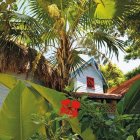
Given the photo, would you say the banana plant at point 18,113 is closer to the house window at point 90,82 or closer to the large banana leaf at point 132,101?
the large banana leaf at point 132,101

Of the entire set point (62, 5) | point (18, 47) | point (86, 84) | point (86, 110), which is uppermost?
point (62, 5)

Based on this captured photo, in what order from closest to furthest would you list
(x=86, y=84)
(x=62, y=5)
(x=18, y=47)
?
(x=62, y=5) → (x=18, y=47) → (x=86, y=84)

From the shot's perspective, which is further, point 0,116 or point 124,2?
point 124,2

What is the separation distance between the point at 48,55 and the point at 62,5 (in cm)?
167

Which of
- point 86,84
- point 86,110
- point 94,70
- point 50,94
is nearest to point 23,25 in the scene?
point 50,94

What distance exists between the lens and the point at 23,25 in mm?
10359

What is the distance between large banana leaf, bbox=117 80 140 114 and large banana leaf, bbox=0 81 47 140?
1.35 meters

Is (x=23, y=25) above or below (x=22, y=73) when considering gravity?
above

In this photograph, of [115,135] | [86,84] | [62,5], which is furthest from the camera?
[86,84]

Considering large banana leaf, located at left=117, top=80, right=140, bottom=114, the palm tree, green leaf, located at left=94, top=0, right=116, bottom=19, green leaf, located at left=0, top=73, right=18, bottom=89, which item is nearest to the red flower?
large banana leaf, located at left=117, top=80, right=140, bottom=114

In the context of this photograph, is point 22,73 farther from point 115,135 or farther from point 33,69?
point 115,135

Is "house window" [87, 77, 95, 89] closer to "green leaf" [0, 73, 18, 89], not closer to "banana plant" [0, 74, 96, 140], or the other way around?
"green leaf" [0, 73, 18, 89]

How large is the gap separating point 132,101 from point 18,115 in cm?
172

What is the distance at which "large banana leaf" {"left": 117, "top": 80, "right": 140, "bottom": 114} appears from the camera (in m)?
5.62
